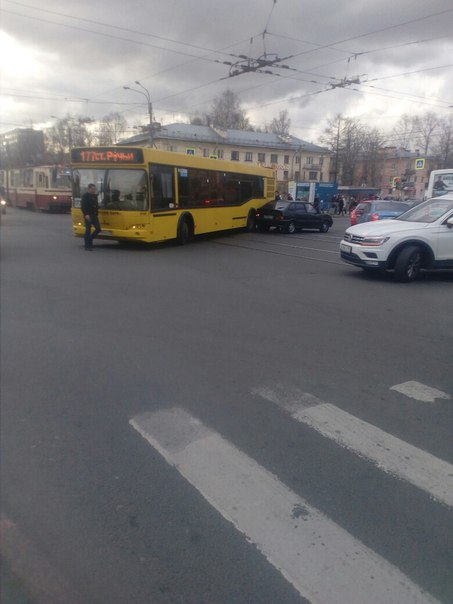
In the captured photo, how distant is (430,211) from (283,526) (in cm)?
1015

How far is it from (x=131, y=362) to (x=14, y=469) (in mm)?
2171

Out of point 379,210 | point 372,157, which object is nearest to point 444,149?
point 372,157

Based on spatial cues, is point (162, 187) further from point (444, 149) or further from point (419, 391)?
point (444, 149)

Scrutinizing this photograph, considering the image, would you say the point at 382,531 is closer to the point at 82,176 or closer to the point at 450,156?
the point at 82,176

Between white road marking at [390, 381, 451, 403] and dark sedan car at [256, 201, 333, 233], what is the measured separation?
18.2 meters

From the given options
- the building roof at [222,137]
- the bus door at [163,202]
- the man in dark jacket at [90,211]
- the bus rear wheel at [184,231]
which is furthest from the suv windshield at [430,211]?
the building roof at [222,137]

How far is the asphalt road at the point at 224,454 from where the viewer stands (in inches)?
96.8

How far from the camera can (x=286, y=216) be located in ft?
74.6

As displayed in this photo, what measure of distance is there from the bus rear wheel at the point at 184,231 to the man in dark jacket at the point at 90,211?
9.29 ft

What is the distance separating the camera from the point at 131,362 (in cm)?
542

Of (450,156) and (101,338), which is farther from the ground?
(450,156)

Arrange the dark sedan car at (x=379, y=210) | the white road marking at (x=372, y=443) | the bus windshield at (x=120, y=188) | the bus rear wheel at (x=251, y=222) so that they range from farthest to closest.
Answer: the bus rear wheel at (x=251, y=222), the dark sedan car at (x=379, y=210), the bus windshield at (x=120, y=188), the white road marking at (x=372, y=443)

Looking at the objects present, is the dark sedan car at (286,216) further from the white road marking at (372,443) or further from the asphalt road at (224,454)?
the white road marking at (372,443)

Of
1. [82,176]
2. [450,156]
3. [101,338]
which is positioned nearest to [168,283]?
[101,338]
